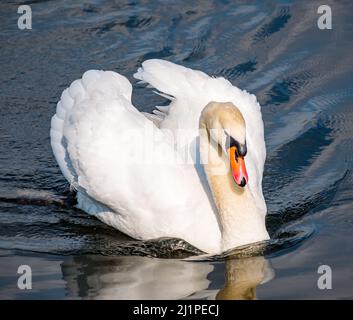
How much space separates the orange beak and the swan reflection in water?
2.92 feet

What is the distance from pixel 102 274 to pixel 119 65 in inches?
203

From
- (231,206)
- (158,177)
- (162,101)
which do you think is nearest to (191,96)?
(158,177)

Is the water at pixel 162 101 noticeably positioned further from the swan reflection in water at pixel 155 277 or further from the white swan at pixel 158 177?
the white swan at pixel 158 177

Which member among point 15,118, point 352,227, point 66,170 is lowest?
point 352,227

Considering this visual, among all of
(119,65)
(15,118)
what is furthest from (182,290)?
(119,65)

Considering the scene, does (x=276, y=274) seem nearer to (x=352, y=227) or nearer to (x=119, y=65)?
(x=352, y=227)

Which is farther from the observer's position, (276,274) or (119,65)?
(119,65)

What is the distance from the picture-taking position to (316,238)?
9.51 metres

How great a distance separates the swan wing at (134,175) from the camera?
9.32 meters

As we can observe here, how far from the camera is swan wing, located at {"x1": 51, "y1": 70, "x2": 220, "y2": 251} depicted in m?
9.32

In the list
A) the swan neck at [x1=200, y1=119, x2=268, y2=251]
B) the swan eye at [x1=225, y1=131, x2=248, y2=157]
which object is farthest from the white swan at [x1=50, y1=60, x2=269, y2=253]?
the swan eye at [x1=225, y1=131, x2=248, y2=157]

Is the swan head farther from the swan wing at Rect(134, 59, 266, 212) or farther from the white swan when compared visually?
the swan wing at Rect(134, 59, 266, 212)

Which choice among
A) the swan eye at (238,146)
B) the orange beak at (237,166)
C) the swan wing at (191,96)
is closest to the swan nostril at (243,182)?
the orange beak at (237,166)

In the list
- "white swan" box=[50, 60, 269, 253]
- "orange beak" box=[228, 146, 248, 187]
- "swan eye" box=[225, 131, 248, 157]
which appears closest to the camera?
"swan eye" box=[225, 131, 248, 157]
